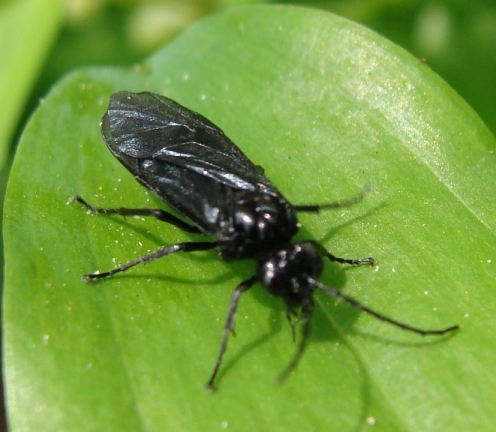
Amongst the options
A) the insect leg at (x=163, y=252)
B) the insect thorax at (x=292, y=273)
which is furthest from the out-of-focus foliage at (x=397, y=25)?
the insect thorax at (x=292, y=273)

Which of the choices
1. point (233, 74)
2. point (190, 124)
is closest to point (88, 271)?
point (190, 124)

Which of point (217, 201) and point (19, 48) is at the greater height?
point (217, 201)

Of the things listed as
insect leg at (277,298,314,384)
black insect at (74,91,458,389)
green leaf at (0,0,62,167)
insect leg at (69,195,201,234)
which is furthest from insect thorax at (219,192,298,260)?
green leaf at (0,0,62,167)

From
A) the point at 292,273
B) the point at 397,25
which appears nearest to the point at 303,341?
the point at 292,273

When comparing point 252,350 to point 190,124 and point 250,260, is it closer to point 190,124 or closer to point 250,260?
point 250,260

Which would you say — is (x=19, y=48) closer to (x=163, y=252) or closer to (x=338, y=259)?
(x=163, y=252)
